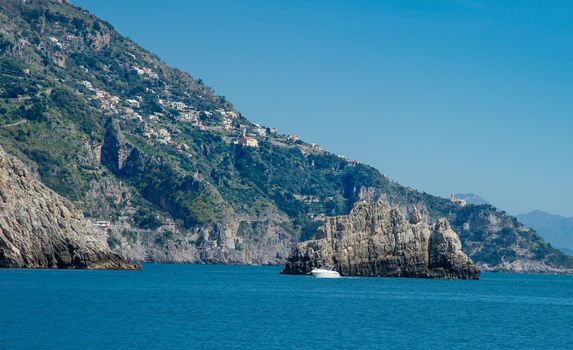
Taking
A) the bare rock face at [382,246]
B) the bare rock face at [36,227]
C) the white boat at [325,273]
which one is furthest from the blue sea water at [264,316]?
the bare rock face at [382,246]

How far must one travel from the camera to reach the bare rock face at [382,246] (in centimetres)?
17538

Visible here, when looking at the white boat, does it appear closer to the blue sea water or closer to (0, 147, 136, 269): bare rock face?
the blue sea water

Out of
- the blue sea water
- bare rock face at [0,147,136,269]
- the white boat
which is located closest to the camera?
the blue sea water

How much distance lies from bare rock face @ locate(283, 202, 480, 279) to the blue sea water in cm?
2268

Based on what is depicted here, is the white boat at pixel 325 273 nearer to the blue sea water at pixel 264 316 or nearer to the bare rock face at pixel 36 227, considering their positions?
the blue sea water at pixel 264 316

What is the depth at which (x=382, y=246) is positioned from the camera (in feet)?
582

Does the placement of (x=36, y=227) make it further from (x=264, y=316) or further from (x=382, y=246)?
(x=264, y=316)

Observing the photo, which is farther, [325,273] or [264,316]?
[325,273]

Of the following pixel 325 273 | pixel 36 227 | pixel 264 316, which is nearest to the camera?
pixel 264 316

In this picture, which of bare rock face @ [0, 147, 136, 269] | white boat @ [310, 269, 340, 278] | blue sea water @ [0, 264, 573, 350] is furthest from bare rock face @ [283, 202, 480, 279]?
bare rock face @ [0, 147, 136, 269]

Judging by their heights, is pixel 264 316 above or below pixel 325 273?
below

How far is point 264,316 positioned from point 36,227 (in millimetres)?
65828

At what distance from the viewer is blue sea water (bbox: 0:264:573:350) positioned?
79250 mm

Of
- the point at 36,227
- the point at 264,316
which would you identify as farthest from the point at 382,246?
the point at 264,316
